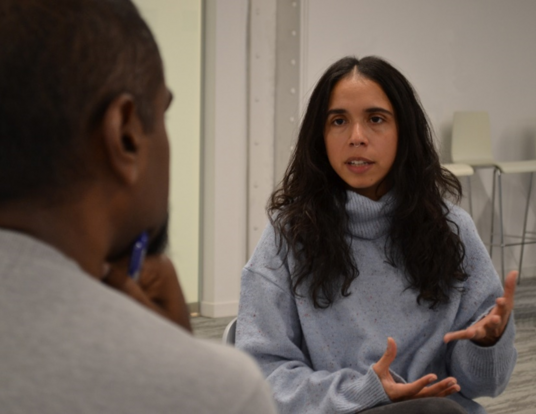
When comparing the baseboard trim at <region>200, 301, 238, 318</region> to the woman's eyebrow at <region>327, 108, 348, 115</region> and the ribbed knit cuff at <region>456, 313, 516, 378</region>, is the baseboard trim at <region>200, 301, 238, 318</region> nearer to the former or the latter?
the woman's eyebrow at <region>327, 108, 348, 115</region>

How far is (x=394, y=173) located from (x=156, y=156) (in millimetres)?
1171

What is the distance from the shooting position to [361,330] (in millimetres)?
1564

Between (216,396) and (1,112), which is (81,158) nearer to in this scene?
(1,112)

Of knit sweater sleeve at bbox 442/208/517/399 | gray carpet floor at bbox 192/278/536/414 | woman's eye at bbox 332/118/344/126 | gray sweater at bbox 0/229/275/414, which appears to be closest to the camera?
gray sweater at bbox 0/229/275/414

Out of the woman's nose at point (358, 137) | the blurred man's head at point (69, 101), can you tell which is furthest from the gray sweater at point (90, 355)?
the woman's nose at point (358, 137)

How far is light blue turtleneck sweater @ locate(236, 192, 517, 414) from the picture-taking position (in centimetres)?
152

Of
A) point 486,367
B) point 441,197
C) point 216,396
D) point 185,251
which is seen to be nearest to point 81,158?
point 216,396

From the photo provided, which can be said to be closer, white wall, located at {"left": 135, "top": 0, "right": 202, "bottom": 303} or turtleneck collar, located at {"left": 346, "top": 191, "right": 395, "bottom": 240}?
turtleneck collar, located at {"left": 346, "top": 191, "right": 395, "bottom": 240}

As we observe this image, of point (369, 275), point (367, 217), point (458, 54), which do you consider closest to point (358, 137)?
point (367, 217)

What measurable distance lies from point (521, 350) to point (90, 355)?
3886 millimetres

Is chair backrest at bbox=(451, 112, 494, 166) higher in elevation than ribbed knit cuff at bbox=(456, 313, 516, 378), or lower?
lower

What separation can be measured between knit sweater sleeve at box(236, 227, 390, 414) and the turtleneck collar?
18cm

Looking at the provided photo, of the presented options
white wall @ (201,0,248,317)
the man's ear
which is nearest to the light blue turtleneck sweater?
the man's ear

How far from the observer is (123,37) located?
56 centimetres
